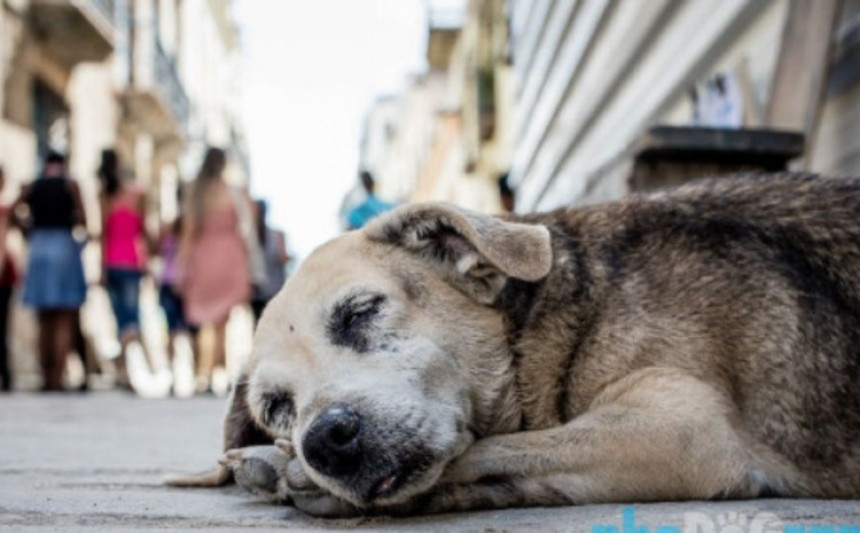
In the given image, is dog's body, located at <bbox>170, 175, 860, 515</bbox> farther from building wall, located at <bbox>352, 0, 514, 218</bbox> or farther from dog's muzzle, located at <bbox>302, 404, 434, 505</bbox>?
building wall, located at <bbox>352, 0, 514, 218</bbox>

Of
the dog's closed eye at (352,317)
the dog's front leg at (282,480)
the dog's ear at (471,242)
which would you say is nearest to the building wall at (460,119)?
→ the dog's ear at (471,242)

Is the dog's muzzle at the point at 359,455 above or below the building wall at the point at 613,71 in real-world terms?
below

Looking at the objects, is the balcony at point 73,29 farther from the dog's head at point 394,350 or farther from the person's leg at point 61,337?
the dog's head at point 394,350

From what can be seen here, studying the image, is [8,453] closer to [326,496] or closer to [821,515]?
[326,496]

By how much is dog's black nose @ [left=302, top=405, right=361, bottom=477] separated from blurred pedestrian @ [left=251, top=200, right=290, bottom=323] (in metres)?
7.56

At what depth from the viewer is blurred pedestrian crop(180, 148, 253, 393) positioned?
10078mm

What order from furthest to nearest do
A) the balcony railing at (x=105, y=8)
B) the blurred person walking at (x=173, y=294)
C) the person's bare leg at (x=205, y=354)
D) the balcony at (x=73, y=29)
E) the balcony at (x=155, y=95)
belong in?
the balcony at (x=155, y=95)
the balcony railing at (x=105, y=8)
the balcony at (x=73, y=29)
the blurred person walking at (x=173, y=294)
the person's bare leg at (x=205, y=354)

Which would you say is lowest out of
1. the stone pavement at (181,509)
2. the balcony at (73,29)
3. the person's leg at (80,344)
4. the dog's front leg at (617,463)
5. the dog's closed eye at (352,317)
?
the person's leg at (80,344)

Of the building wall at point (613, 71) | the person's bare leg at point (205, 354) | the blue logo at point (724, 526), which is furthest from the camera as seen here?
the person's bare leg at point (205, 354)

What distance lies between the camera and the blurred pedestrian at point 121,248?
34.6 ft

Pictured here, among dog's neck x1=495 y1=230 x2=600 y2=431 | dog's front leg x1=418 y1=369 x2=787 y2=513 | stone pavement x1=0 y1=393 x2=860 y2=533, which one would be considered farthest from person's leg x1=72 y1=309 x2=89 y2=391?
dog's front leg x1=418 y1=369 x2=787 y2=513

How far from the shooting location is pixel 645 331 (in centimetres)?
315

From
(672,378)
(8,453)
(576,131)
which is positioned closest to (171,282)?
(576,131)

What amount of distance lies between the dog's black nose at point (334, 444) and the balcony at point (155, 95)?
68.4 ft
